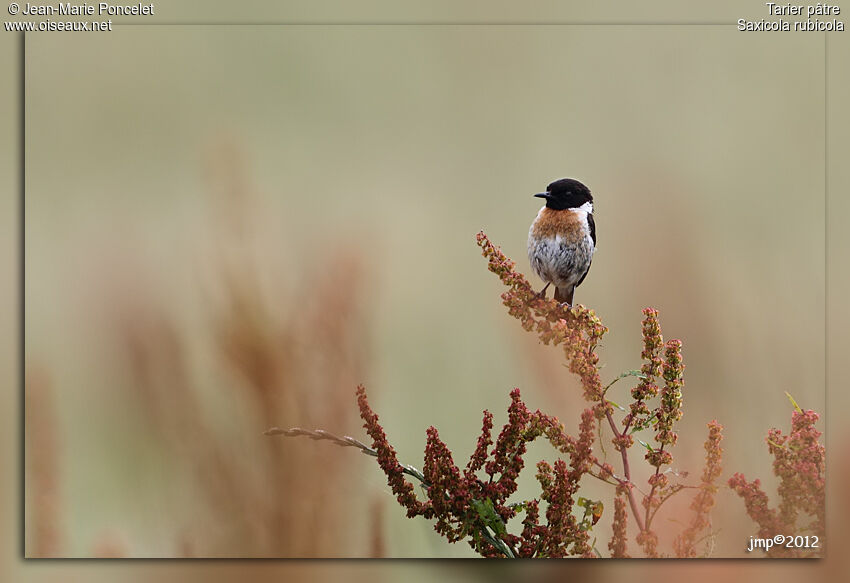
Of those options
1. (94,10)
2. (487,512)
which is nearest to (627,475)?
(487,512)

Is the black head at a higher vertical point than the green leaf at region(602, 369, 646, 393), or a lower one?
higher

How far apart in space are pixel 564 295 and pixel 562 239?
0.54 feet

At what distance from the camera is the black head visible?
2785 mm

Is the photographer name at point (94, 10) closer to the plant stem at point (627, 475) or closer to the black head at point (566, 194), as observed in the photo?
the black head at point (566, 194)

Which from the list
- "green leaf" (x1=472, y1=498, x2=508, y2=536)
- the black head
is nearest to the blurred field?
the black head

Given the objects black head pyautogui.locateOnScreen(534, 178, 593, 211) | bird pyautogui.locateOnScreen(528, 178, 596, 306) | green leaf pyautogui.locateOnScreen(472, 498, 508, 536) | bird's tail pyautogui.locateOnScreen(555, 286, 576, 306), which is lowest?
green leaf pyautogui.locateOnScreen(472, 498, 508, 536)

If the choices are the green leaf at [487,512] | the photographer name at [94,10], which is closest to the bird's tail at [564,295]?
the green leaf at [487,512]

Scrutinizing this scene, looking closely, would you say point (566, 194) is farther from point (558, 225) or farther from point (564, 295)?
point (564, 295)

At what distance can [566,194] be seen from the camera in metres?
2.79

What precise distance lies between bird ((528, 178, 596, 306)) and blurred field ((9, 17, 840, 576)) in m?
0.05

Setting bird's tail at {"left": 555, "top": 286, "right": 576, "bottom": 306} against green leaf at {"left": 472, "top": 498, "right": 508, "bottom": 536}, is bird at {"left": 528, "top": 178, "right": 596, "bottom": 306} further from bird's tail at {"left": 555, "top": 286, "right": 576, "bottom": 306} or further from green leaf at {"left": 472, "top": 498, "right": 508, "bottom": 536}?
green leaf at {"left": 472, "top": 498, "right": 508, "bottom": 536}

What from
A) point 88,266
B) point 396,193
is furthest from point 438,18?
point 88,266

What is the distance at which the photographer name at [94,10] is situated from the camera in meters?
2.92

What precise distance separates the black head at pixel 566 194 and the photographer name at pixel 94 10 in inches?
53.1
